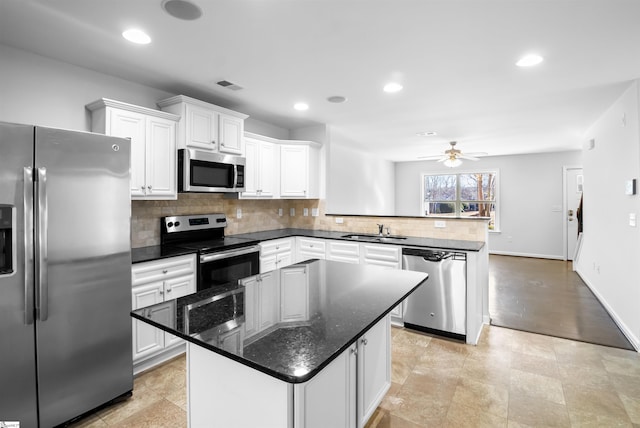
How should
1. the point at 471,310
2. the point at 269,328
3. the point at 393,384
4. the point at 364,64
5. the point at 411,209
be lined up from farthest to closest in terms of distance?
1. the point at 411,209
2. the point at 471,310
3. the point at 364,64
4. the point at 393,384
5. the point at 269,328

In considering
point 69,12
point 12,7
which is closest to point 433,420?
point 69,12

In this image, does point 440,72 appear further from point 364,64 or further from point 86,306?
point 86,306

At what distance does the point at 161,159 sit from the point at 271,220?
2.07 meters

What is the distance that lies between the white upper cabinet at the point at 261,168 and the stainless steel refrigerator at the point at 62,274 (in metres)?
1.84

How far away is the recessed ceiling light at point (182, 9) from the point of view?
1826 mm

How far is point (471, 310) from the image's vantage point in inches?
122

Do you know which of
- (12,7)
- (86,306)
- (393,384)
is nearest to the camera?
(12,7)

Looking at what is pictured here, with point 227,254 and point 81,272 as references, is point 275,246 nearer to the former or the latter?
point 227,254

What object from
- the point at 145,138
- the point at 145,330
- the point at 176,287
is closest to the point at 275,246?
the point at 176,287

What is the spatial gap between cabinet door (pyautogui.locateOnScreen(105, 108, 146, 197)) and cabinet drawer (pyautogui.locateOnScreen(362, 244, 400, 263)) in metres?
2.34

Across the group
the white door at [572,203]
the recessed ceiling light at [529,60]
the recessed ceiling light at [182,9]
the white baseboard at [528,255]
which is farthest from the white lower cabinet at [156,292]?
the white door at [572,203]

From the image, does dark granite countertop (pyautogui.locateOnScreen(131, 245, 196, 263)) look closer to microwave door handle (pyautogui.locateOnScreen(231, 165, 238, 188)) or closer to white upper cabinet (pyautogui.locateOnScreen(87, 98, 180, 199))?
white upper cabinet (pyautogui.locateOnScreen(87, 98, 180, 199))

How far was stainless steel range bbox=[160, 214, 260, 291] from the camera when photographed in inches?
118

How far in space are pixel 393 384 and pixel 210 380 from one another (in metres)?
1.62
